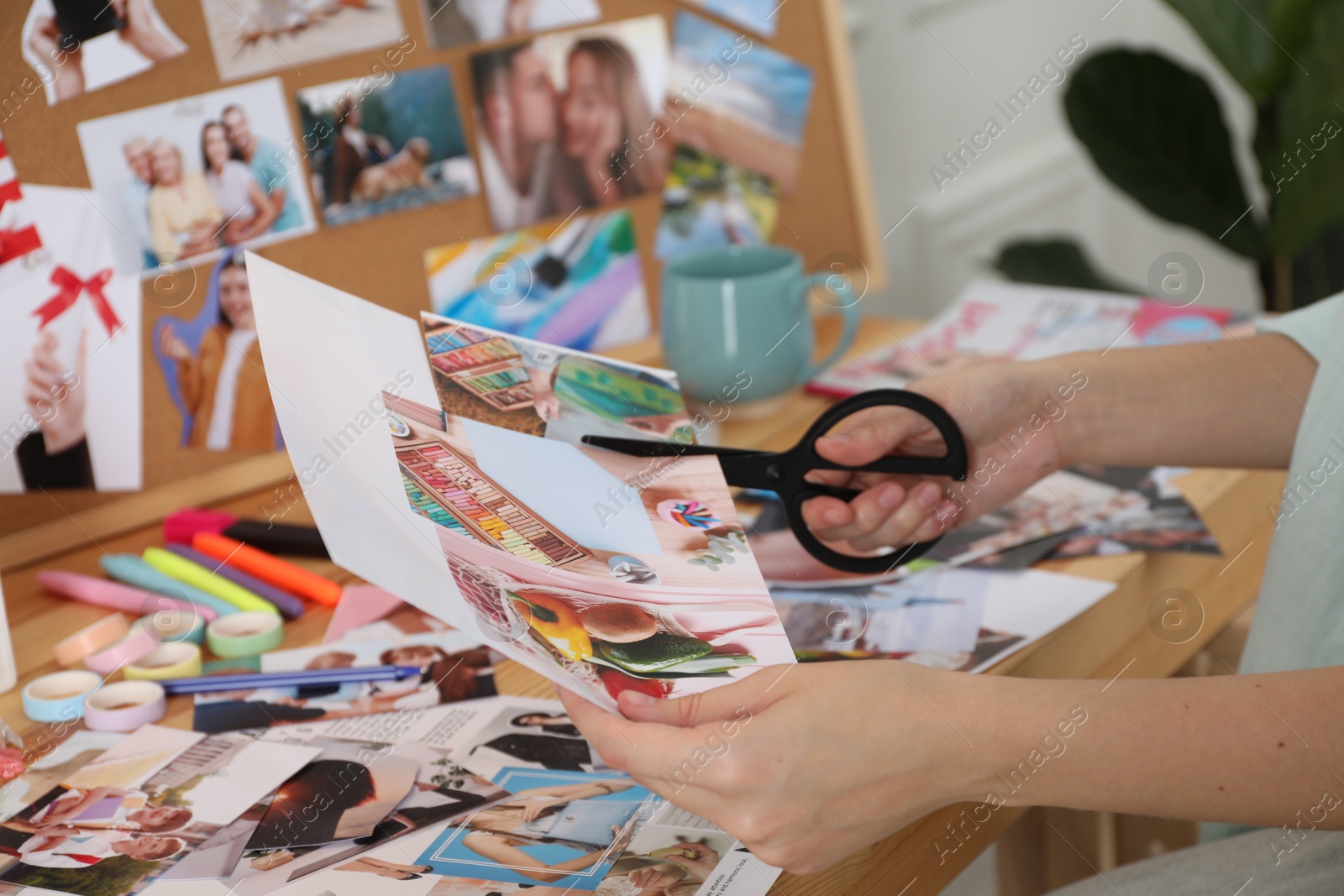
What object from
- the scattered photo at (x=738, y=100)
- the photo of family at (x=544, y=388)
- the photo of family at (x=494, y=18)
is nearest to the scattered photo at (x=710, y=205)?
the scattered photo at (x=738, y=100)

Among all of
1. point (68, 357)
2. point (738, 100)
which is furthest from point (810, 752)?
point (738, 100)

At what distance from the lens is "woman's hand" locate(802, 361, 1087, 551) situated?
0.62 m

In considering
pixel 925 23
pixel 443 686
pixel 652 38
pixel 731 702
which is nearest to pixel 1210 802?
pixel 731 702

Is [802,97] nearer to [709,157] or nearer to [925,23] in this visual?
[709,157]

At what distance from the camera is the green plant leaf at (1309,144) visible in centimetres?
122

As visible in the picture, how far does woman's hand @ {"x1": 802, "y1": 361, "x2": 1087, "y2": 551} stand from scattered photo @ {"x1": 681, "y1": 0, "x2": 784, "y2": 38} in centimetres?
41

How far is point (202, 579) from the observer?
2.06ft

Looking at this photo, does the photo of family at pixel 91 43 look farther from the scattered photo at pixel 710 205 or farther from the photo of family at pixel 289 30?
the scattered photo at pixel 710 205

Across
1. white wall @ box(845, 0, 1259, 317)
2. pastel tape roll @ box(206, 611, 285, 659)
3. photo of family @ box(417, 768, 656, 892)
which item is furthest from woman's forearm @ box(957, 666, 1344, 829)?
white wall @ box(845, 0, 1259, 317)

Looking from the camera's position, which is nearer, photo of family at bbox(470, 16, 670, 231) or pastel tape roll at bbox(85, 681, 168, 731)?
pastel tape roll at bbox(85, 681, 168, 731)

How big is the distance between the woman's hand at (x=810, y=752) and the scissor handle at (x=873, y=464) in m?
0.15

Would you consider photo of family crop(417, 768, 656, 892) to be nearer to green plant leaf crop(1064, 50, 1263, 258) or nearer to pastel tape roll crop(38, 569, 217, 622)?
pastel tape roll crop(38, 569, 217, 622)

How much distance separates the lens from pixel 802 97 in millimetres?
945

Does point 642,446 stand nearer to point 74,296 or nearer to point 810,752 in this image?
point 810,752
